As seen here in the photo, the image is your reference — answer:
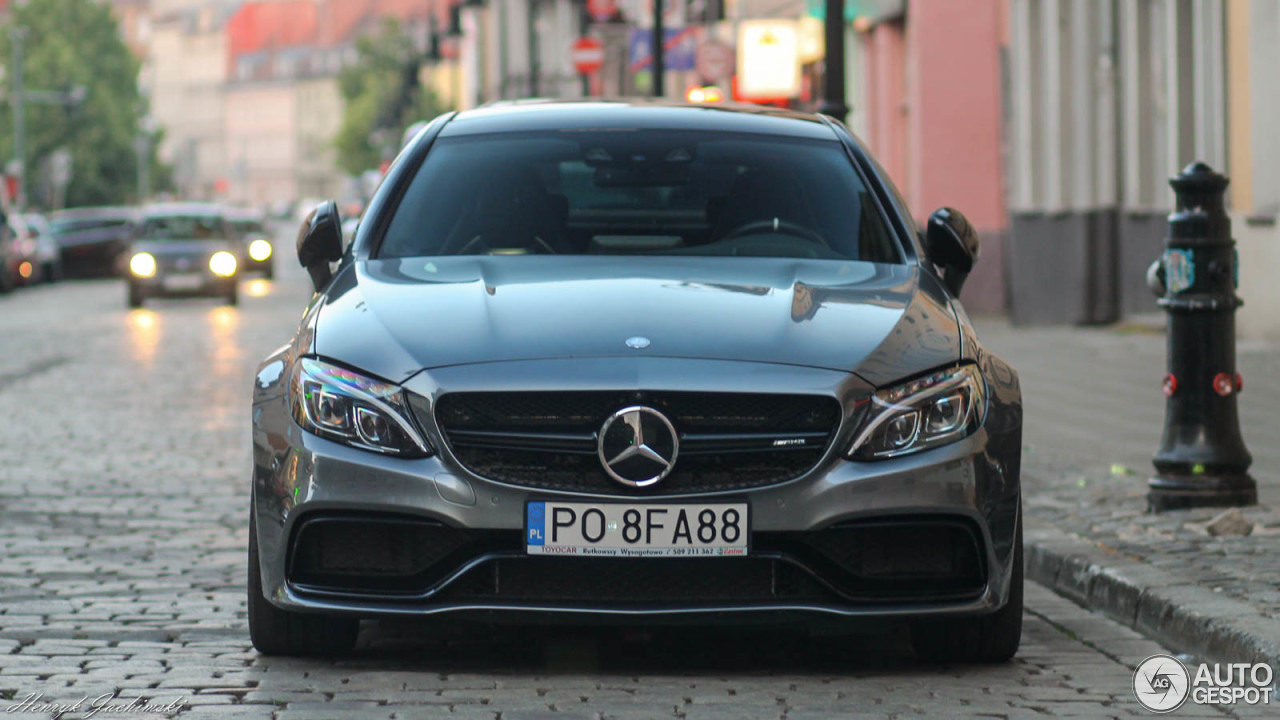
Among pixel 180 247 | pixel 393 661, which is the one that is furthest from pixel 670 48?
pixel 393 661

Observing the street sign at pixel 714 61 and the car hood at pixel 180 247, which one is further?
the car hood at pixel 180 247

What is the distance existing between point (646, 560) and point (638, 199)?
Result: 1.65 meters

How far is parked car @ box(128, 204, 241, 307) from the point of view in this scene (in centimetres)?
3572

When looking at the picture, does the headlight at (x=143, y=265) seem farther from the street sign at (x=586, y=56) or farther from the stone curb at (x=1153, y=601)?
the stone curb at (x=1153, y=601)

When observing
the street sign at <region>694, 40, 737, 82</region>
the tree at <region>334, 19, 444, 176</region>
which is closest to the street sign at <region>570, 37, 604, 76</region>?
the street sign at <region>694, 40, 737, 82</region>

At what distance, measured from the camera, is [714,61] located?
1058 inches

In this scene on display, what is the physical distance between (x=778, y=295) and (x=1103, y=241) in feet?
57.6

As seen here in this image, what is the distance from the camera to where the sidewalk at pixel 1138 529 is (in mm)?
6637

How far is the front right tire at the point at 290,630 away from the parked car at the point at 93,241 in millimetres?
45371

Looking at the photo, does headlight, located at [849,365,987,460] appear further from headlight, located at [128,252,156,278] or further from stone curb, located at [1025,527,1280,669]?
headlight, located at [128,252,156,278]

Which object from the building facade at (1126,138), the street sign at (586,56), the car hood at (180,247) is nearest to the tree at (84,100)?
the car hood at (180,247)

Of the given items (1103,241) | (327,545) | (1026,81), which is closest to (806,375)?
(327,545)

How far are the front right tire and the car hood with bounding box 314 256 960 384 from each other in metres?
0.68

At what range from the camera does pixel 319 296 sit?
21.4 feet
